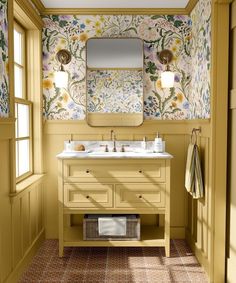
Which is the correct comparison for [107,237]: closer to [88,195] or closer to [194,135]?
[88,195]

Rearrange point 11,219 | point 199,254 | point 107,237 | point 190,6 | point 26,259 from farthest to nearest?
1. point 190,6
2. point 107,237
3. point 199,254
4. point 26,259
5. point 11,219

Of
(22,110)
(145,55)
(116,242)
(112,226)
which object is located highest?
(145,55)

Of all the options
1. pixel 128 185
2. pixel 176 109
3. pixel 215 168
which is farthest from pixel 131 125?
pixel 215 168

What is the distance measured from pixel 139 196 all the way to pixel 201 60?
137 centimetres

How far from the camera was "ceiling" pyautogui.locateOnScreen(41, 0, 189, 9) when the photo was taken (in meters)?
3.62

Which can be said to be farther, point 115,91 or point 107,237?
point 115,91

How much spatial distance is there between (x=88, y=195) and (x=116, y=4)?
1.92 meters

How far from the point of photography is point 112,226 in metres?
3.42

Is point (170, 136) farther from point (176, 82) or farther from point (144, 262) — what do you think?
point (144, 262)

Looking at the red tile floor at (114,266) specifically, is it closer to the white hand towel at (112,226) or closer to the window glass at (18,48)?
the white hand towel at (112,226)

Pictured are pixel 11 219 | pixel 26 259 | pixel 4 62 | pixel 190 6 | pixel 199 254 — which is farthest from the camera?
pixel 190 6

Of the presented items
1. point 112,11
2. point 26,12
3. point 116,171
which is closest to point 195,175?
point 116,171

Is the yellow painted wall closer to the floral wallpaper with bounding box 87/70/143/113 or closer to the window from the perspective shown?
the floral wallpaper with bounding box 87/70/143/113

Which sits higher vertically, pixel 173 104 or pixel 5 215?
pixel 173 104
